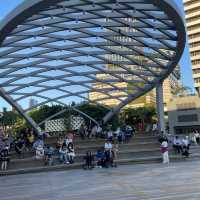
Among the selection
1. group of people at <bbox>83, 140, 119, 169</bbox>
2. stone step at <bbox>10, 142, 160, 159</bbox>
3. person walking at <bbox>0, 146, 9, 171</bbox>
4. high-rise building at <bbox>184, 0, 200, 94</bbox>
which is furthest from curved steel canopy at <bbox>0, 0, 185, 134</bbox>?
high-rise building at <bbox>184, 0, 200, 94</bbox>

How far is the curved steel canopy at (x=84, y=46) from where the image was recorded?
79.4ft

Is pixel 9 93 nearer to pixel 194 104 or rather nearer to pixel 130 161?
pixel 130 161

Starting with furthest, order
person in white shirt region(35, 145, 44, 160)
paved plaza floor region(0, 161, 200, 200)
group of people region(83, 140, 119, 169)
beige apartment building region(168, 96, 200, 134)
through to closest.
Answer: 1. beige apartment building region(168, 96, 200, 134)
2. person in white shirt region(35, 145, 44, 160)
3. group of people region(83, 140, 119, 169)
4. paved plaza floor region(0, 161, 200, 200)

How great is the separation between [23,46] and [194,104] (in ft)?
180

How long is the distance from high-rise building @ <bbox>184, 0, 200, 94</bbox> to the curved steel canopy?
175 feet

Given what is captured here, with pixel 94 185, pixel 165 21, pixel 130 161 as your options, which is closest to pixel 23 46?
pixel 165 21

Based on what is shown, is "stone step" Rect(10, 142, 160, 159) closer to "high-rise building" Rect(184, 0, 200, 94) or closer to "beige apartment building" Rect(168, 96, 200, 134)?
"beige apartment building" Rect(168, 96, 200, 134)

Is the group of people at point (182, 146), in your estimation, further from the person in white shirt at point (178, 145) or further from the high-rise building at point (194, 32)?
the high-rise building at point (194, 32)

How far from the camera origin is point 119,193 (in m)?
11.6

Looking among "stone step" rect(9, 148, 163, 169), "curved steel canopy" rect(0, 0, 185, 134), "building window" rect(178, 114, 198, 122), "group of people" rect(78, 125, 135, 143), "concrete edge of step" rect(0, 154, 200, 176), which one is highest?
"curved steel canopy" rect(0, 0, 185, 134)

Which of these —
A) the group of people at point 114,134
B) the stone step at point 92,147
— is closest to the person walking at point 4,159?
the stone step at point 92,147

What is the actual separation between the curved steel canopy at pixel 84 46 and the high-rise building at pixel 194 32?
175 ft

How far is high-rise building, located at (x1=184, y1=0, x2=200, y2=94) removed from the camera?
95.4 m

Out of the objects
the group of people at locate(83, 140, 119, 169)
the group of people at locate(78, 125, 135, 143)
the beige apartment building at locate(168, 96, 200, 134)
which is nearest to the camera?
the group of people at locate(83, 140, 119, 169)
